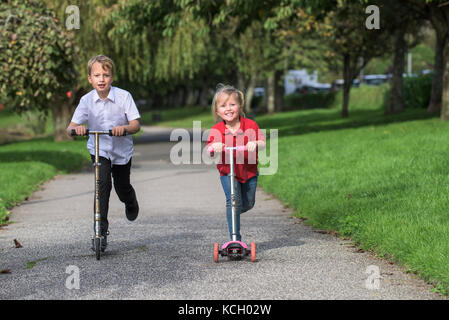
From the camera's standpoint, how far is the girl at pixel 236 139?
6406 mm

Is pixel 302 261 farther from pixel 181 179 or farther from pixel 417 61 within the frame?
pixel 417 61

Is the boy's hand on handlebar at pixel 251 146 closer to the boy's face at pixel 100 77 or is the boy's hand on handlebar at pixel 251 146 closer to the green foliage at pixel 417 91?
the boy's face at pixel 100 77

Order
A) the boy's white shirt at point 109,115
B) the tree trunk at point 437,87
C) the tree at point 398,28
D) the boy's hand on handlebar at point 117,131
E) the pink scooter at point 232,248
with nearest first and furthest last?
the pink scooter at point 232,248 → the boy's hand on handlebar at point 117,131 → the boy's white shirt at point 109,115 → the tree at point 398,28 → the tree trunk at point 437,87

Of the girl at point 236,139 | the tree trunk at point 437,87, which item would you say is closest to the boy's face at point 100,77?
the girl at point 236,139

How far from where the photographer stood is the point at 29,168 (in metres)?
15.5

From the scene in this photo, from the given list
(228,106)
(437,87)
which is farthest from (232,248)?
(437,87)

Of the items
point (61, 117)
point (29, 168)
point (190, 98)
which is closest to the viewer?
point (29, 168)

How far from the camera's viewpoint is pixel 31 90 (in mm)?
15469

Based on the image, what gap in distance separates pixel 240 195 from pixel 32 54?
9649 mm

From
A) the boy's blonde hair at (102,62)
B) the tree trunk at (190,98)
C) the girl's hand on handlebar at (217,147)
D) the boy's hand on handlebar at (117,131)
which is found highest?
the boy's blonde hair at (102,62)

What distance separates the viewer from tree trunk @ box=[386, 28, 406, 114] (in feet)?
106

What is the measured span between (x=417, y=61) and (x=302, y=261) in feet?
295

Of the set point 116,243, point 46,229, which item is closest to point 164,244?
point 116,243

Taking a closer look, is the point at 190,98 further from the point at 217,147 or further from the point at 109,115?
the point at 217,147
